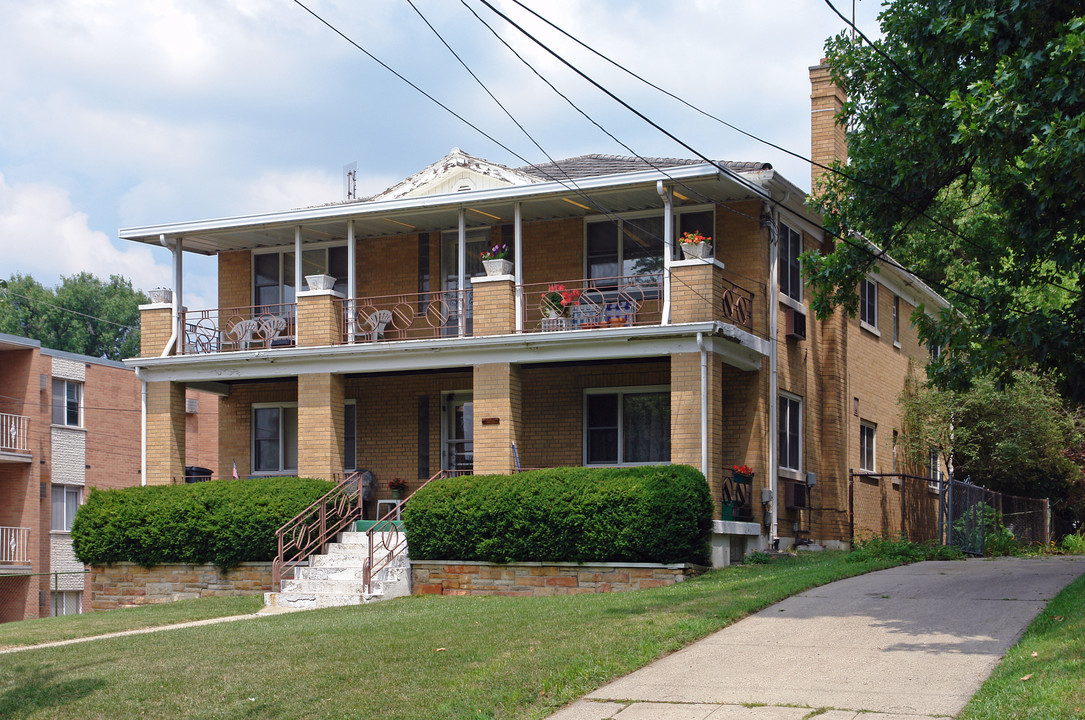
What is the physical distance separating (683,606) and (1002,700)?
17.2ft

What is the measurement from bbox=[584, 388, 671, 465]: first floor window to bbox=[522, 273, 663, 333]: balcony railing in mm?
→ 1462

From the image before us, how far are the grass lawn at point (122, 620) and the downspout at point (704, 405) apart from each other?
7.17 metres

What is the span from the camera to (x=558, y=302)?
20703 millimetres

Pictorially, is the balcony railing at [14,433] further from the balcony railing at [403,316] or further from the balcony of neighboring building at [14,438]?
the balcony railing at [403,316]

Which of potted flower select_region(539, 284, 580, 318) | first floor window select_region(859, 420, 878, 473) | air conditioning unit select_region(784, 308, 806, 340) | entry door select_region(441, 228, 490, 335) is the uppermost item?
entry door select_region(441, 228, 490, 335)

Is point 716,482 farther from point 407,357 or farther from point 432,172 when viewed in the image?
point 432,172

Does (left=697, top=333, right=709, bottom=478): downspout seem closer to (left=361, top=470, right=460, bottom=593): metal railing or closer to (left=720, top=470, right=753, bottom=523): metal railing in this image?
(left=720, top=470, right=753, bottom=523): metal railing

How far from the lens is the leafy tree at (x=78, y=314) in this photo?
6303cm

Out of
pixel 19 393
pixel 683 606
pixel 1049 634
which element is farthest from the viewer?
pixel 19 393

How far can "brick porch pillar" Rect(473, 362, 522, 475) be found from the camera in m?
19.9

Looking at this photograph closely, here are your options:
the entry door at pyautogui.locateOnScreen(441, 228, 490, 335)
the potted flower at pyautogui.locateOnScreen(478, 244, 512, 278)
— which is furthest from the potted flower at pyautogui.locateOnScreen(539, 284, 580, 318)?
the entry door at pyautogui.locateOnScreen(441, 228, 490, 335)

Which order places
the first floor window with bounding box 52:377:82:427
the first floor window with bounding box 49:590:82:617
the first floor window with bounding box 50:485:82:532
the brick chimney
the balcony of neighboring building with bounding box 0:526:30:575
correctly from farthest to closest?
the first floor window with bounding box 49:590:82:617, the first floor window with bounding box 52:377:82:427, the first floor window with bounding box 50:485:82:532, the balcony of neighboring building with bounding box 0:526:30:575, the brick chimney

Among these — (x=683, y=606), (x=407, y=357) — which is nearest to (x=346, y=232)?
(x=407, y=357)

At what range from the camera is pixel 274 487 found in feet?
66.1
